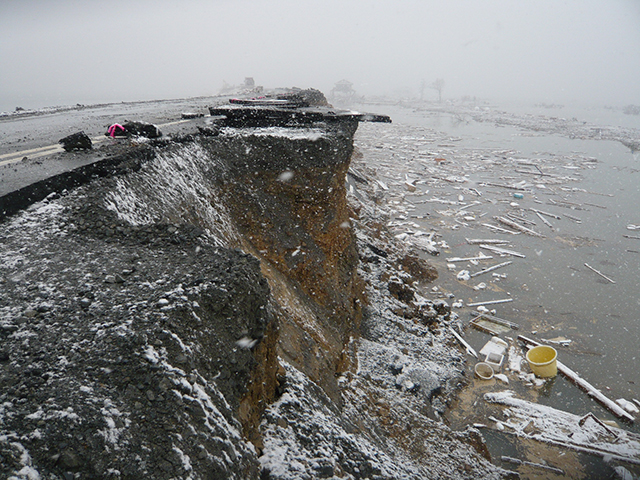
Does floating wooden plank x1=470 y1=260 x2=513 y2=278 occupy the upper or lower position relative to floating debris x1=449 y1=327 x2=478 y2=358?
lower

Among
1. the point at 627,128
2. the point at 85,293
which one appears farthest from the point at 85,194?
the point at 627,128

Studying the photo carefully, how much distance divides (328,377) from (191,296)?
2953 mm

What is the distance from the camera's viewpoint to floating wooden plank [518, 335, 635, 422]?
663cm

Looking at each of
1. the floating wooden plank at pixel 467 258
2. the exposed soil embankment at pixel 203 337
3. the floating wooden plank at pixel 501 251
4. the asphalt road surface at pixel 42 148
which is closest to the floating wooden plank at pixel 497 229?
the floating wooden plank at pixel 501 251

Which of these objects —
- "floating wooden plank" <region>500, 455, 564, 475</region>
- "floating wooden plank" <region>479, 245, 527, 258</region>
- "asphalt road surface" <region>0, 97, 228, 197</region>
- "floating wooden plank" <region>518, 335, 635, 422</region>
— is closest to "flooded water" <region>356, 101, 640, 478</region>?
"floating wooden plank" <region>518, 335, 635, 422</region>

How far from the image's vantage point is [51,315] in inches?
84.4

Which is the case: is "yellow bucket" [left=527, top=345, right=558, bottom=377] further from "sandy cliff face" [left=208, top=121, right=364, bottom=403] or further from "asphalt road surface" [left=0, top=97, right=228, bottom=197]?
"asphalt road surface" [left=0, top=97, right=228, bottom=197]

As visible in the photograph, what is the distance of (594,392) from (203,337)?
8.23 meters

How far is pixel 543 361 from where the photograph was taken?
762 cm

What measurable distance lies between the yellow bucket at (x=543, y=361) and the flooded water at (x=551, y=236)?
0.29 m

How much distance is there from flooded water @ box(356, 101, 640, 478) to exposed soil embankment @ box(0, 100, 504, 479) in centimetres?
280

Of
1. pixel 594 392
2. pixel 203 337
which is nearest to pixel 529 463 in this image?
pixel 594 392

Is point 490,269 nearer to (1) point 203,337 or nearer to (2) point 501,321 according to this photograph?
(2) point 501,321

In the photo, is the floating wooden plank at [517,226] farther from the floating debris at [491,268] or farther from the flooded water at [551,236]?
the floating debris at [491,268]
